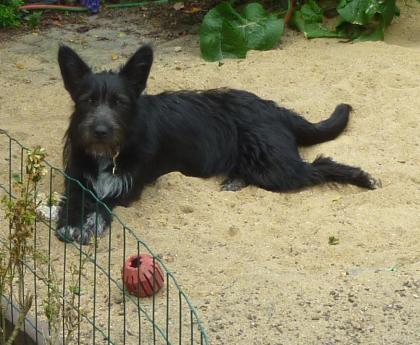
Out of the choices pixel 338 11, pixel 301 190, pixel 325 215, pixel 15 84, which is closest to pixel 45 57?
pixel 15 84

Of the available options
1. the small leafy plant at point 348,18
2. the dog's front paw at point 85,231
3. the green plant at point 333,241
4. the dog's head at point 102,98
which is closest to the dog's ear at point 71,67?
the dog's head at point 102,98

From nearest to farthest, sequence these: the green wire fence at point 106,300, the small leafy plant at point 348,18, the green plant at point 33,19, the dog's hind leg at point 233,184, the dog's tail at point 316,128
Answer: the green wire fence at point 106,300 < the dog's hind leg at point 233,184 < the dog's tail at point 316,128 < the small leafy plant at point 348,18 < the green plant at point 33,19

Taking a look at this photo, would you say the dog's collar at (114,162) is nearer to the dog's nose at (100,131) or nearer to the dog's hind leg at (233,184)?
the dog's nose at (100,131)

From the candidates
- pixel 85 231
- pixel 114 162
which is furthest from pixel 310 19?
pixel 85 231

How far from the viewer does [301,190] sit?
7441mm

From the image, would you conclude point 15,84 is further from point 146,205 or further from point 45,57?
point 146,205

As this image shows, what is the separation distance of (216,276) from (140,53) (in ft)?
6.28

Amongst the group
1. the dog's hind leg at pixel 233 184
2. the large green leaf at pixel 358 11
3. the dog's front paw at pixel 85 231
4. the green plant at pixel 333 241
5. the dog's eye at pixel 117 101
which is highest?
the dog's eye at pixel 117 101

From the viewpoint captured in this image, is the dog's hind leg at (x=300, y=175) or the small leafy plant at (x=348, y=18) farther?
the small leafy plant at (x=348, y=18)

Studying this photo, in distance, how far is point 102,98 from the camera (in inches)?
276

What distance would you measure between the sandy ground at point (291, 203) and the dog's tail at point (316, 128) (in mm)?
91

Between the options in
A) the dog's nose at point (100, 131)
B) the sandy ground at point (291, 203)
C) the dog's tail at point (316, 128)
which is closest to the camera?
the sandy ground at point (291, 203)

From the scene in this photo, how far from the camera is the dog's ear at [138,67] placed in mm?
7086

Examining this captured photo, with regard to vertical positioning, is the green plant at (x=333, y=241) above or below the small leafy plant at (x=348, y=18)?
below
